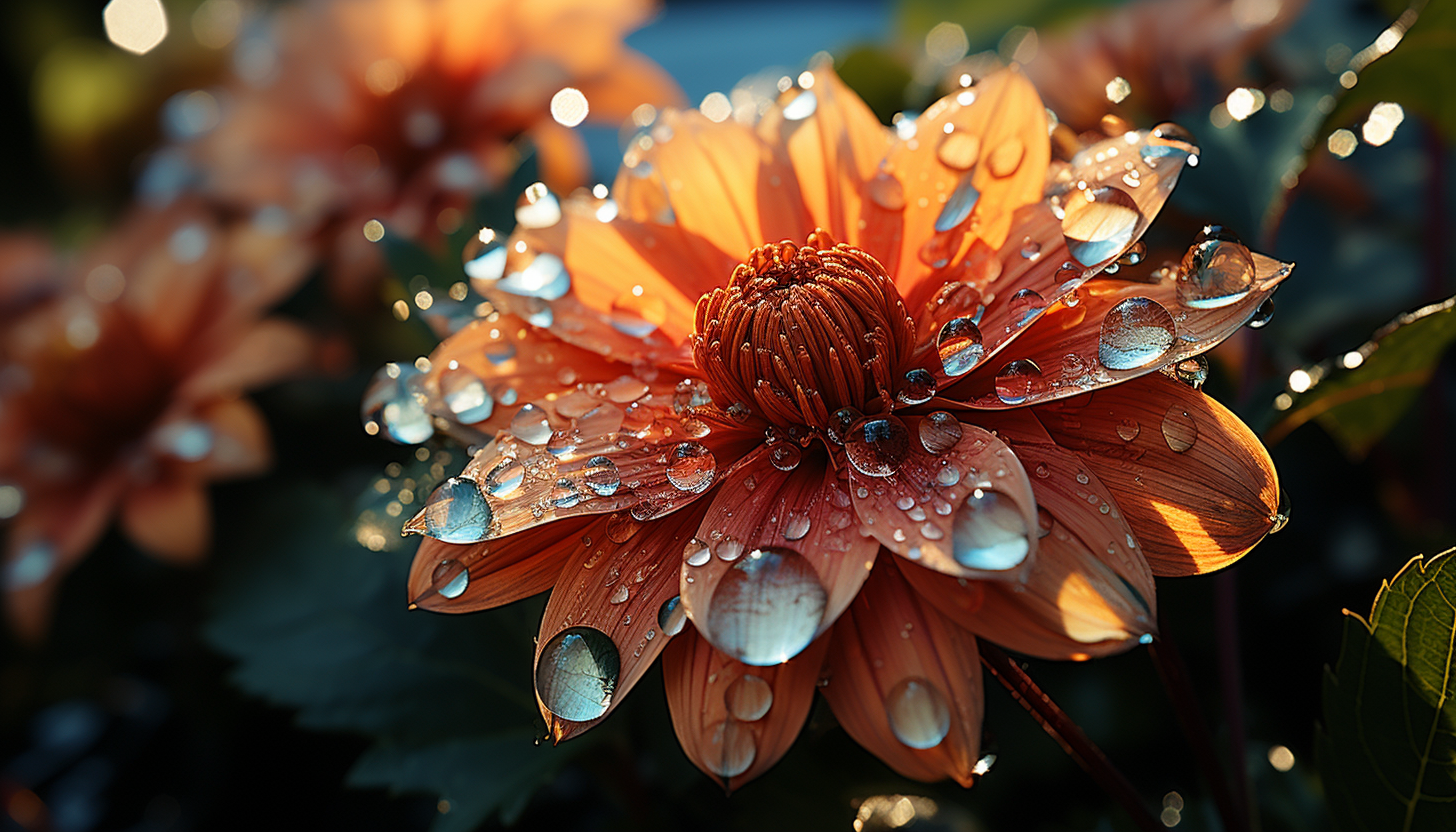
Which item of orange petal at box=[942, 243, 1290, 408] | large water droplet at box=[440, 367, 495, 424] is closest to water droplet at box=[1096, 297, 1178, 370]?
orange petal at box=[942, 243, 1290, 408]

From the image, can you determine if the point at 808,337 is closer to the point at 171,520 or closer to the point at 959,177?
the point at 959,177

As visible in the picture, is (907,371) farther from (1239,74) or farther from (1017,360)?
(1239,74)

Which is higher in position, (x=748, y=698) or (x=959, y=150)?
(x=959, y=150)

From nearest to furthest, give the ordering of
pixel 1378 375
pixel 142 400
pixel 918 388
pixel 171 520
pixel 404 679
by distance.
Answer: pixel 918 388, pixel 1378 375, pixel 404 679, pixel 171 520, pixel 142 400

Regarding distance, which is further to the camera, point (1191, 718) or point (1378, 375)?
point (1378, 375)

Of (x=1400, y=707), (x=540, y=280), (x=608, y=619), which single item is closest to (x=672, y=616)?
(x=608, y=619)

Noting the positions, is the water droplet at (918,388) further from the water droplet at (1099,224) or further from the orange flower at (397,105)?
the orange flower at (397,105)

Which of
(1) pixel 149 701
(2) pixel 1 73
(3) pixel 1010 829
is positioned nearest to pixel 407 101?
(1) pixel 149 701
